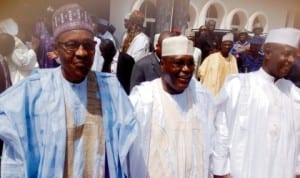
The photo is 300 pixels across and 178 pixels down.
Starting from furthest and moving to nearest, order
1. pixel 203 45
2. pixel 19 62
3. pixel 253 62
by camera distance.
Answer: pixel 203 45 < pixel 253 62 < pixel 19 62

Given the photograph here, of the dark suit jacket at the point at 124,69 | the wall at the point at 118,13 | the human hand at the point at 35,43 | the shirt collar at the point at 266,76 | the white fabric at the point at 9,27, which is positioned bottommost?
the dark suit jacket at the point at 124,69

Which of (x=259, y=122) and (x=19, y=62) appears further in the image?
(x=19, y=62)

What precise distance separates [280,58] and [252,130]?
1.79 feet

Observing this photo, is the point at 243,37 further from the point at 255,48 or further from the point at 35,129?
the point at 35,129

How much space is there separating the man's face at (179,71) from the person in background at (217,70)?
327cm

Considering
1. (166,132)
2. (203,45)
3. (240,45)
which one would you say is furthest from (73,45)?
(240,45)

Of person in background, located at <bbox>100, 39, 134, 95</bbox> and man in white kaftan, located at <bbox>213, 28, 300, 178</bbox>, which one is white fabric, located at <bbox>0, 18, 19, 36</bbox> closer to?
person in background, located at <bbox>100, 39, 134, 95</bbox>

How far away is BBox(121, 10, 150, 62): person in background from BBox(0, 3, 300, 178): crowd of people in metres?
2.61

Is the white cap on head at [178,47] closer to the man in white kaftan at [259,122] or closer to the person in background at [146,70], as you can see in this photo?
the man in white kaftan at [259,122]

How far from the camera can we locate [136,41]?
19.5ft

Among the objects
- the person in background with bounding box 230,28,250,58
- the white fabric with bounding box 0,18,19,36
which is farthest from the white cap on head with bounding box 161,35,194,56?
the person in background with bounding box 230,28,250,58

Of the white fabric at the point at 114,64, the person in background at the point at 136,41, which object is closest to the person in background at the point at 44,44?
the white fabric at the point at 114,64

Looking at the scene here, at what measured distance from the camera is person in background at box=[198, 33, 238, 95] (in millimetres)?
5863

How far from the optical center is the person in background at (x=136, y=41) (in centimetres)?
586
